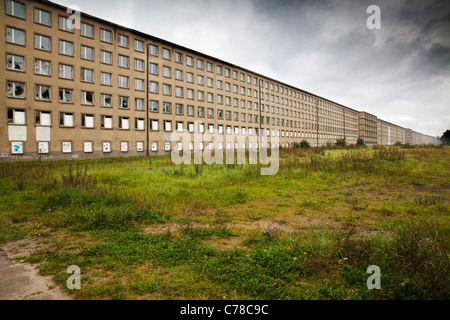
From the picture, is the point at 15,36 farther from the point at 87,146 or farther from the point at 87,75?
the point at 87,146

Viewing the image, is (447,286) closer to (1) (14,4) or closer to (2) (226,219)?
(2) (226,219)

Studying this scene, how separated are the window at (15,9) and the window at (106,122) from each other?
14.3 metres

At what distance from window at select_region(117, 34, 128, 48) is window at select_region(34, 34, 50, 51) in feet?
30.7

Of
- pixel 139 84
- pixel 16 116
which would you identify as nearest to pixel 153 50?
pixel 139 84

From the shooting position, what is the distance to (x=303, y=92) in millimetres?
82938

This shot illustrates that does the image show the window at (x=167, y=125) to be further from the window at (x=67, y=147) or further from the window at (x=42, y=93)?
the window at (x=42, y=93)

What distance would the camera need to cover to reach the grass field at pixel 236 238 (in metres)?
3.08

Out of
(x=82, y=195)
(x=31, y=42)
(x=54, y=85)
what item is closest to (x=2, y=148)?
(x=54, y=85)

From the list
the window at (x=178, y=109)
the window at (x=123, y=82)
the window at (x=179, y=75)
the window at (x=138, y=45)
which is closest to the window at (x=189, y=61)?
the window at (x=179, y=75)

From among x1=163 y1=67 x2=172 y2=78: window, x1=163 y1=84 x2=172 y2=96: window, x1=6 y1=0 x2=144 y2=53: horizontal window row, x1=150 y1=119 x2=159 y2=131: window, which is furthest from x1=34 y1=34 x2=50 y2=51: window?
x1=163 y1=84 x2=172 y2=96: window

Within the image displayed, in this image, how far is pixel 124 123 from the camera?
3775 centimetres

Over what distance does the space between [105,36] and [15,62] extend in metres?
12.1

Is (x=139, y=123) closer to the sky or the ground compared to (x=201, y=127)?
closer to the ground
